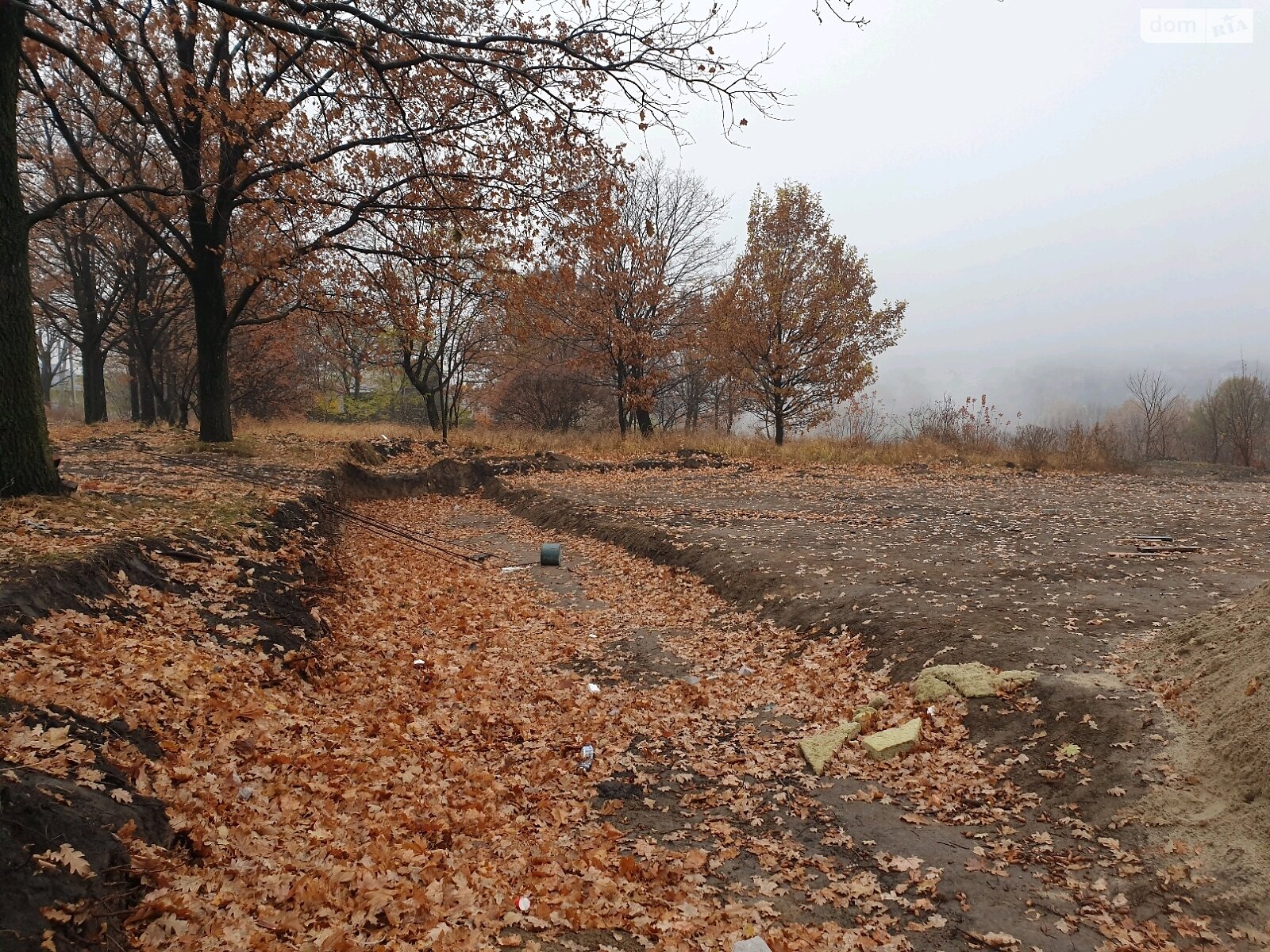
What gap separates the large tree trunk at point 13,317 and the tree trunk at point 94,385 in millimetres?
20004

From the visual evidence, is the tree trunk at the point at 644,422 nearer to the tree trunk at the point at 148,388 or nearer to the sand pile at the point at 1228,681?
the tree trunk at the point at 148,388

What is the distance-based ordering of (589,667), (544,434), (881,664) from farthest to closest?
(544,434)
(589,667)
(881,664)

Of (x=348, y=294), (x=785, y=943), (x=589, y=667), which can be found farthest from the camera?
(x=348, y=294)

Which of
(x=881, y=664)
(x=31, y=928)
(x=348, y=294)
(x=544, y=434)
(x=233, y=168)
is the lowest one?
(x=881, y=664)

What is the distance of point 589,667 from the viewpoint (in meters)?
7.14

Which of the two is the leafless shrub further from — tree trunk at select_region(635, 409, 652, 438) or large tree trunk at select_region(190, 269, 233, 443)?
large tree trunk at select_region(190, 269, 233, 443)

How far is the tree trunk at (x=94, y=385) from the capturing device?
23.3 meters

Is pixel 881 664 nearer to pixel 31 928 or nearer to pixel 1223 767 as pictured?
pixel 1223 767

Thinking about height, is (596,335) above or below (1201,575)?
above

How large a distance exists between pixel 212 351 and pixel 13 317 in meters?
9.20

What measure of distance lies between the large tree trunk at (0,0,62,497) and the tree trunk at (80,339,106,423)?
2000cm

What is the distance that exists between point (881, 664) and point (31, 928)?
5.82 m

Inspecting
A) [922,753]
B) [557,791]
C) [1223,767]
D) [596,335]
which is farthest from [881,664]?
[596,335]

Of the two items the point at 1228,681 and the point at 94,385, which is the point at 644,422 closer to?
the point at 94,385
